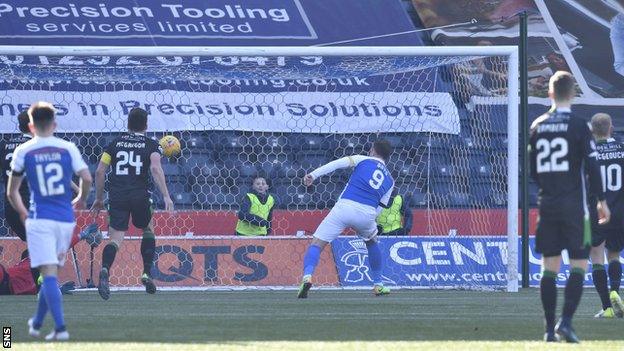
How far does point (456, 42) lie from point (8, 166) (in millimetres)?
8319

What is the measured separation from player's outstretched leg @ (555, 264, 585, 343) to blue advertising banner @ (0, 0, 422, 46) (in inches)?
437

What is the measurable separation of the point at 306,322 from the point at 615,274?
128 inches

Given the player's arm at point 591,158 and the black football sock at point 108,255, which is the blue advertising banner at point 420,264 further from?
the player's arm at point 591,158

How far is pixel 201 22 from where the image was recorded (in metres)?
19.7

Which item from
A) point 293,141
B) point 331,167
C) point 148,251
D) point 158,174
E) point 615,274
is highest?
point 293,141

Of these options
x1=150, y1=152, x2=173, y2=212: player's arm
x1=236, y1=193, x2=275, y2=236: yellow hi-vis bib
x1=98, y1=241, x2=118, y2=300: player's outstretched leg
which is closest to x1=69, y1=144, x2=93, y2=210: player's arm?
x1=98, y1=241, x2=118, y2=300: player's outstretched leg

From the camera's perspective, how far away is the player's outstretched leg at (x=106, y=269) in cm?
1302

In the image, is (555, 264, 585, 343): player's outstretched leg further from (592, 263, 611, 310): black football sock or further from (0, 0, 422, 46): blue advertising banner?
(0, 0, 422, 46): blue advertising banner

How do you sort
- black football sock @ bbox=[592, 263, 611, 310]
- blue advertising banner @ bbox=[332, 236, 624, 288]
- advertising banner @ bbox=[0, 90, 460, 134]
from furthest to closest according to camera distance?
advertising banner @ bbox=[0, 90, 460, 134]
blue advertising banner @ bbox=[332, 236, 624, 288]
black football sock @ bbox=[592, 263, 611, 310]

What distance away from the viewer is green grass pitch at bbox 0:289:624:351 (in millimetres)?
8344

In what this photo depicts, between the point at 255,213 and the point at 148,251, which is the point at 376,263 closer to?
the point at 148,251

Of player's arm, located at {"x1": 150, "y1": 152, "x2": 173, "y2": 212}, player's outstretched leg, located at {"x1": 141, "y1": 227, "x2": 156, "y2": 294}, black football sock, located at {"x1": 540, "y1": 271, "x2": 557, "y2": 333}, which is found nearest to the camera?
black football sock, located at {"x1": 540, "y1": 271, "x2": 557, "y2": 333}

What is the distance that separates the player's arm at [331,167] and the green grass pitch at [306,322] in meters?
1.14

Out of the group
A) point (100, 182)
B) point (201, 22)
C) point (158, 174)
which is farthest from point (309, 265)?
point (201, 22)
